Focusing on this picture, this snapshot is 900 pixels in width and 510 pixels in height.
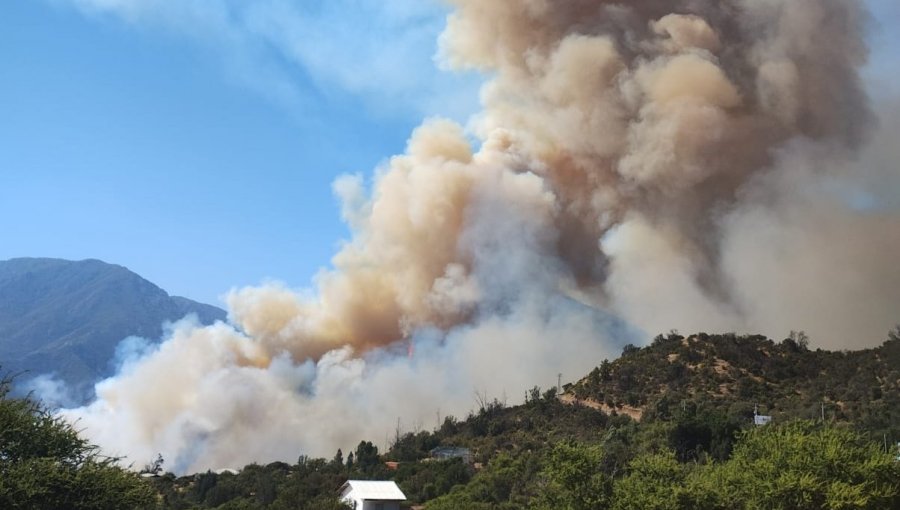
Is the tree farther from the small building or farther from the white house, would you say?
the small building

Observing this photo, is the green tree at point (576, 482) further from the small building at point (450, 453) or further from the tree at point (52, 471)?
the small building at point (450, 453)

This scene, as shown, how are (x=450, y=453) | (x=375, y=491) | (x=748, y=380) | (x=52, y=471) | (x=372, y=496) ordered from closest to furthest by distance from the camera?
1. (x=52, y=471)
2. (x=372, y=496)
3. (x=375, y=491)
4. (x=450, y=453)
5. (x=748, y=380)

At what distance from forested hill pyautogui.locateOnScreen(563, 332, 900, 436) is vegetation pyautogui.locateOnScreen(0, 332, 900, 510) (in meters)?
0.20

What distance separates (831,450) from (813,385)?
5012 centimetres

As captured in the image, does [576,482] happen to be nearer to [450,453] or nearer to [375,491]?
[375,491]

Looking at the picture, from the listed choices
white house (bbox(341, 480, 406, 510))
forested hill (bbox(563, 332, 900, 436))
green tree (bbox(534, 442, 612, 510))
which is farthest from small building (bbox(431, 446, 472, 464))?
green tree (bbox(534, 442, 612, 510))

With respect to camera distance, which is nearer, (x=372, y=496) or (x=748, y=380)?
(x=372, y=496)

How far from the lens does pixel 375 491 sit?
52156 millimetres

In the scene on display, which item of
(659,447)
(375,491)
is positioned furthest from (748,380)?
(375,491)

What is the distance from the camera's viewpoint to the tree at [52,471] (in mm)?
25188

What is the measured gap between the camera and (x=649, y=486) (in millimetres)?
29969

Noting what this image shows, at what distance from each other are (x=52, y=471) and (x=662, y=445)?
39018 mm

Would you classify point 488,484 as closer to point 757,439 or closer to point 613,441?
point 613,441

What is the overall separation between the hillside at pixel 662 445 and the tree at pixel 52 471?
15597mm
